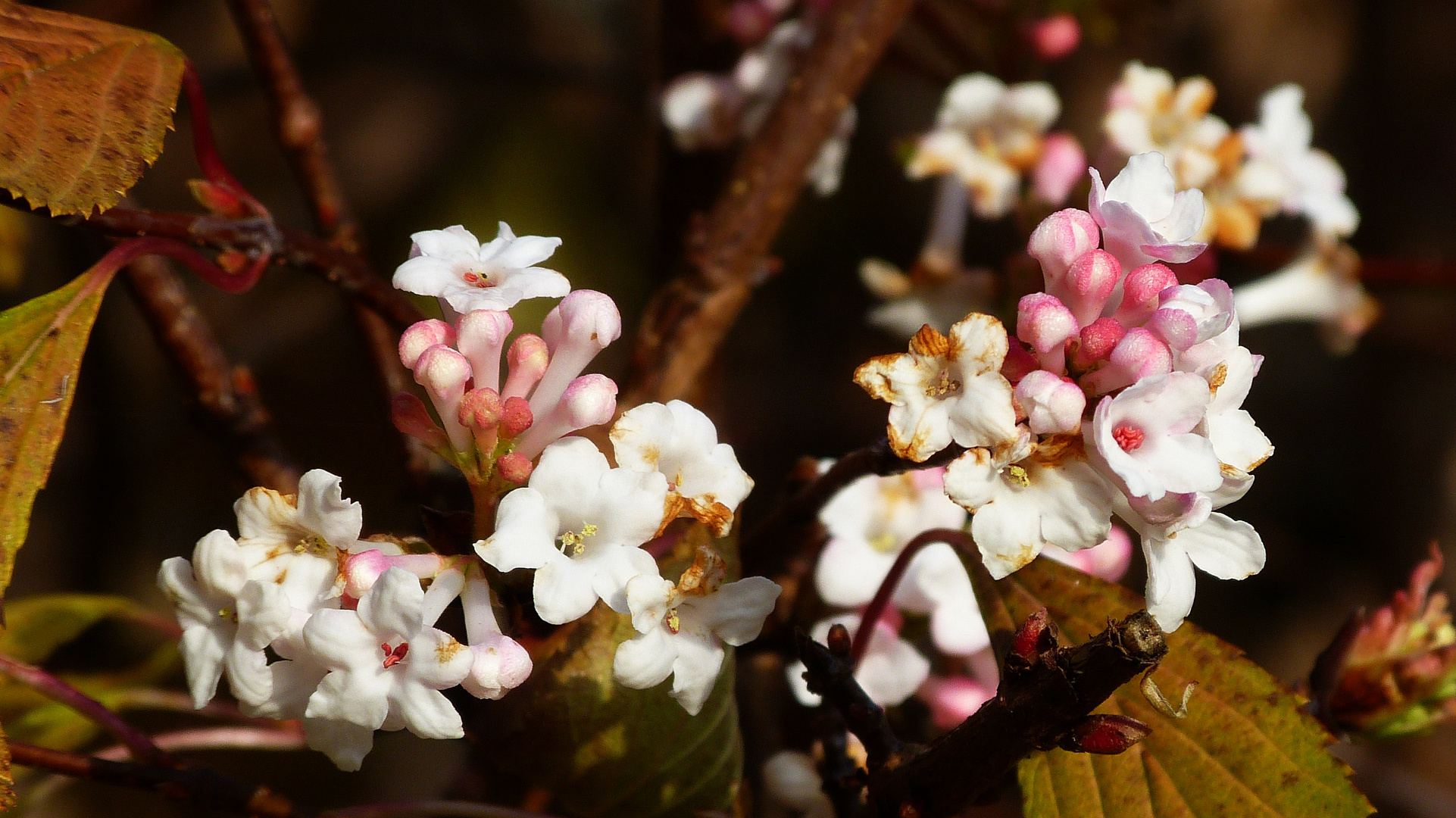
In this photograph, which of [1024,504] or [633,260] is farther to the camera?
[633,260]

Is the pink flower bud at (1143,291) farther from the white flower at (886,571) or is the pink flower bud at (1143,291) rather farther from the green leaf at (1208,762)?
the white flower at (886,571)

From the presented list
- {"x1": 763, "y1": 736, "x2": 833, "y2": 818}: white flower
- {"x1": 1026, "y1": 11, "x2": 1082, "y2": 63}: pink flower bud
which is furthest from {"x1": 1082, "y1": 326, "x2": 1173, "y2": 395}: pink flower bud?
{"x1": 1026, "y1": 11, "x2": 1082, "y2": 63}: pink flower bud

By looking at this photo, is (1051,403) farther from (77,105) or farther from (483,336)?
(77,105)

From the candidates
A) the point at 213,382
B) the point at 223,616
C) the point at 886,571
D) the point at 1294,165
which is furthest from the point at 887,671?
the point at 1294,165

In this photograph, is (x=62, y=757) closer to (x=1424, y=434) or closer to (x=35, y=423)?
(x=35, y=423)

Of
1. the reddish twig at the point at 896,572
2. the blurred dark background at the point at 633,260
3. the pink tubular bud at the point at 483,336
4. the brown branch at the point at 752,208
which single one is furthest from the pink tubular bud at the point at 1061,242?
the blurred dark background at the point at 633,260

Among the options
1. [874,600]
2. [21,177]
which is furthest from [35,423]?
[874,600]
